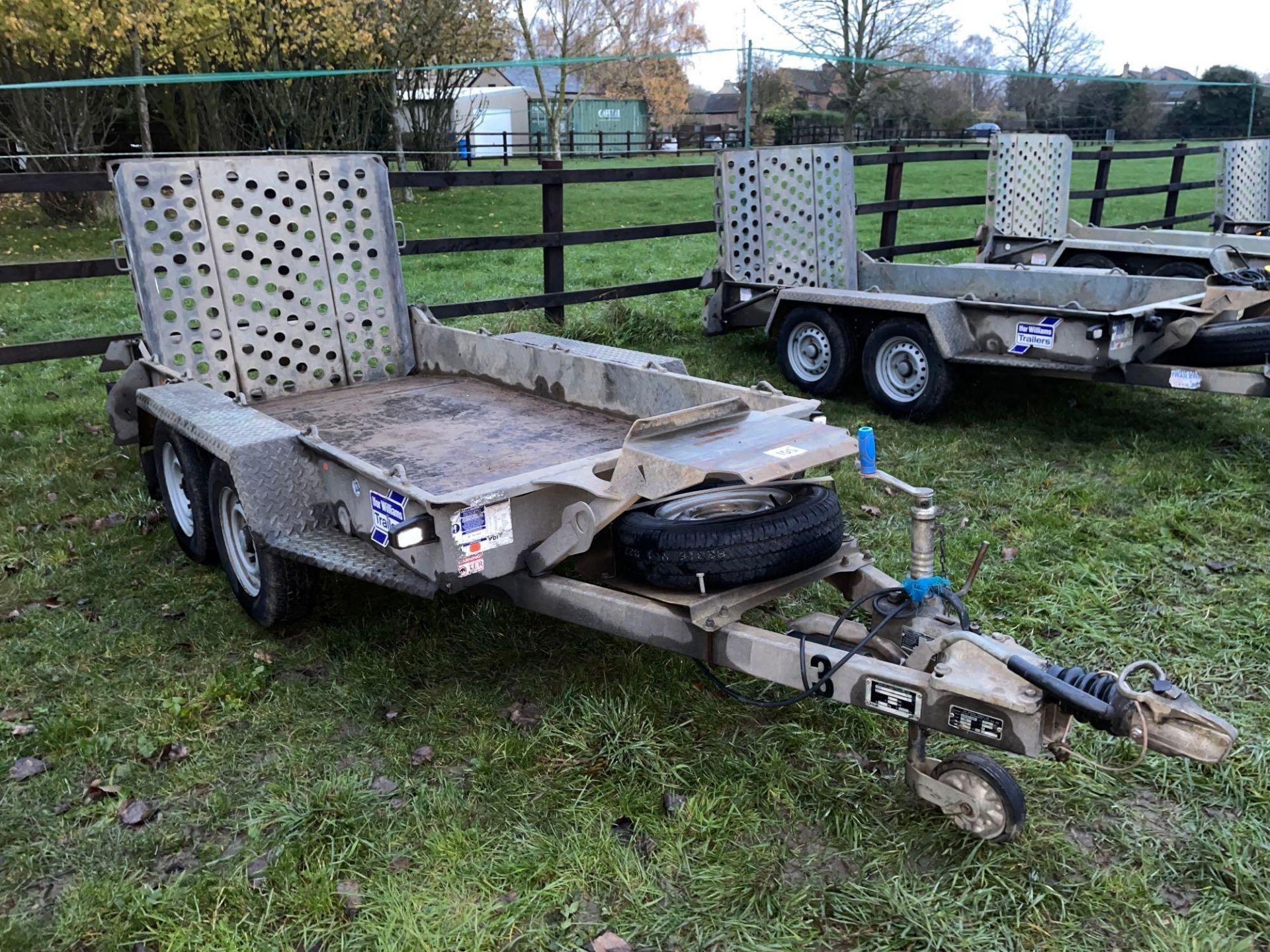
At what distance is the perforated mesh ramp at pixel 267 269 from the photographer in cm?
491

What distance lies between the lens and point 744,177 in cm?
768

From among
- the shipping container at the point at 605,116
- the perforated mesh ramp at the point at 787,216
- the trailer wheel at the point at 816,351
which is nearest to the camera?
the trailer wheel at the point at 816,351

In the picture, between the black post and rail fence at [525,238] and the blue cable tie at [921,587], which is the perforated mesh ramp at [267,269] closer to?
the black post and rail fence at [525,238]

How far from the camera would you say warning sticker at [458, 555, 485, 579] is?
10.2 ft

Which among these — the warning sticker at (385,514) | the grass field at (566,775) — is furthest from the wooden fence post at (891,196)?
the warning sticker at (385,514)

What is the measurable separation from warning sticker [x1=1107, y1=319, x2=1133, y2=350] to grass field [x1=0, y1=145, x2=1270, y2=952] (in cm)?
82

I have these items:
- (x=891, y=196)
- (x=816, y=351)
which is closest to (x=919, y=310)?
(x=816, y=351)

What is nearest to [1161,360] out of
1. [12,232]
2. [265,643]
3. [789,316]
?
[789,316]

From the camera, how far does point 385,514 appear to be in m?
3.30

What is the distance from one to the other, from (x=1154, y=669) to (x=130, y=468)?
5.36 meters

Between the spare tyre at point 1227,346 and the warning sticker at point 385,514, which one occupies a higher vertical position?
the warning sticker at point 385,514

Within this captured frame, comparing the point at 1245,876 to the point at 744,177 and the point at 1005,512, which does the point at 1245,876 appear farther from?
the point at 744,177

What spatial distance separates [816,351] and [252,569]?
446 centimetres

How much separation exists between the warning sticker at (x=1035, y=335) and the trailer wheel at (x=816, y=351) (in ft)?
3.83
